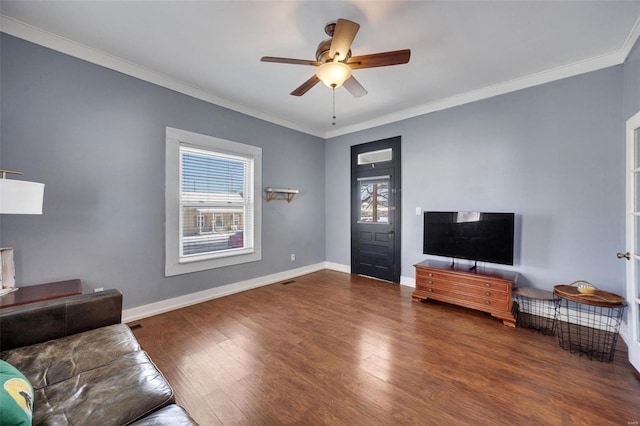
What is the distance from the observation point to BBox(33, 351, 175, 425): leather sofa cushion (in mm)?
1013

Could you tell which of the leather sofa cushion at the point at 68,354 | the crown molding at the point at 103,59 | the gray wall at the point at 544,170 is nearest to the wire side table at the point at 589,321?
the gray wall at the point at 544,170

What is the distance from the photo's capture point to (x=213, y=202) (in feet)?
11.8

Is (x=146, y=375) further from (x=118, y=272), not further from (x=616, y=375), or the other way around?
(x=616, y=375)

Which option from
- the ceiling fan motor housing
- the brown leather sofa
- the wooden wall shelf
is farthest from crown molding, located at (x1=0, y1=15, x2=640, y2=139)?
the brown leather sofa

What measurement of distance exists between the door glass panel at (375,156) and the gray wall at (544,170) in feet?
1.62

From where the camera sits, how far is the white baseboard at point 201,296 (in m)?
2.87

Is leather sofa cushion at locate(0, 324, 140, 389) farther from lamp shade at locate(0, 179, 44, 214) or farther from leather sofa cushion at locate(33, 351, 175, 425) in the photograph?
lamp shade at locate(0, 179, 44, 214)

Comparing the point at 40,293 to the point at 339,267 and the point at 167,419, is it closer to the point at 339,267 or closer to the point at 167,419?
the point at 167,419

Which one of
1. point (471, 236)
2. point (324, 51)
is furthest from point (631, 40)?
point (324, 51)

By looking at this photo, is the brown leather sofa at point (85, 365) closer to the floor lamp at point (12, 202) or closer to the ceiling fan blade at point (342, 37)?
the floor lamp at point (12, 202)

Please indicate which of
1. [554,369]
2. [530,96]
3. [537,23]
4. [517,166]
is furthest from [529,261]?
[537,23]

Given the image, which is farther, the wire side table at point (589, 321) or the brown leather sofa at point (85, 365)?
the wire side table at point (589, 321)

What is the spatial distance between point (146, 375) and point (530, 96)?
14.6ft

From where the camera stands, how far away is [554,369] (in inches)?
78.7
